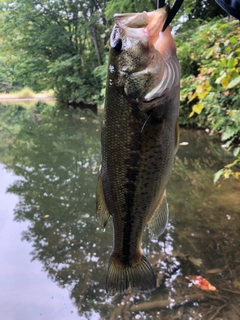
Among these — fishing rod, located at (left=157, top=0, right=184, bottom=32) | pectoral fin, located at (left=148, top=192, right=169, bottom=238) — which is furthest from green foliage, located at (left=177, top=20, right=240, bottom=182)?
fishing rod, located at (left=157, top=0, right=184, bottom=32)

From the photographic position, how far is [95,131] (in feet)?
35.0

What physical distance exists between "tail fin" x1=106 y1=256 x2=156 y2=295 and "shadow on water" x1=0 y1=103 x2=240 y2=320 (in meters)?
1.64

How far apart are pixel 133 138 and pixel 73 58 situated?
18.4 metres

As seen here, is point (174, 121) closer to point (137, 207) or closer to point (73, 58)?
point (137, 207)

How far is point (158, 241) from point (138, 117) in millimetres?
2953

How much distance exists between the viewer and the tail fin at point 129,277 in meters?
1.27

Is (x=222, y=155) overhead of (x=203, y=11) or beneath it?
beneath

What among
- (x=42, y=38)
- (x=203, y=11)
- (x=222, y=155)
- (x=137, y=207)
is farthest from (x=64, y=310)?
(x=42, y=38)

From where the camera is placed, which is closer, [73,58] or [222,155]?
[222,155]

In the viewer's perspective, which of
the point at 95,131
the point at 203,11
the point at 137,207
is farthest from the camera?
the point at 95,131

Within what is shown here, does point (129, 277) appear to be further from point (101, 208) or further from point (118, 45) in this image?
point (118, 45)

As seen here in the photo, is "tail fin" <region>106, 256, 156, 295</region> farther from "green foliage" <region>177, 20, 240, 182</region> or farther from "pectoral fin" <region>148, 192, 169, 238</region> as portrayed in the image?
"green foliage" <region>177, 20, 240, 182</region>

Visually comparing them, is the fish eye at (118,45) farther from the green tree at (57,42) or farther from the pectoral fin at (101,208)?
the green tree at (57,42)

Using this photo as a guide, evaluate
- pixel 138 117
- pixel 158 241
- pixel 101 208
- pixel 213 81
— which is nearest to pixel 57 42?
pixel 213 81
